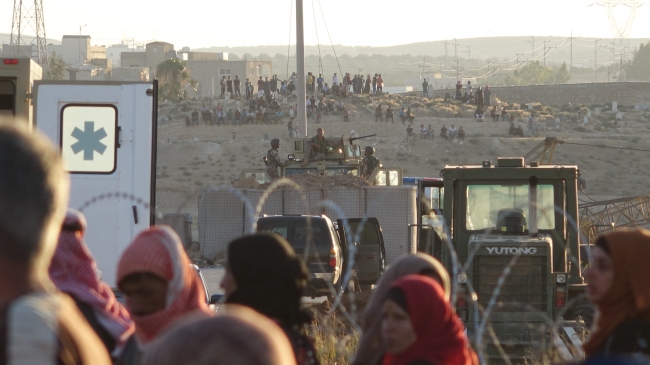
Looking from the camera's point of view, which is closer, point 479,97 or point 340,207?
point 340,207

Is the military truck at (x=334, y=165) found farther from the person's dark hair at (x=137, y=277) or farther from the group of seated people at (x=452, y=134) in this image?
the group of seated people at (x=452, y=134)

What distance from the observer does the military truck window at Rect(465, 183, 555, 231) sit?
11055 mm

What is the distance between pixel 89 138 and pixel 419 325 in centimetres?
522

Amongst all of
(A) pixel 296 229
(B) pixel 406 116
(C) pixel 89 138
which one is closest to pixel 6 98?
(C) pixel 89 138

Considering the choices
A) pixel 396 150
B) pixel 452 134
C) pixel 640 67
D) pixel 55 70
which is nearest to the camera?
pixel 396 150

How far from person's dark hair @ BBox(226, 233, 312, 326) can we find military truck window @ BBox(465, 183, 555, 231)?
7186 mm

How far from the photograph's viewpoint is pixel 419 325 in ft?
12.4

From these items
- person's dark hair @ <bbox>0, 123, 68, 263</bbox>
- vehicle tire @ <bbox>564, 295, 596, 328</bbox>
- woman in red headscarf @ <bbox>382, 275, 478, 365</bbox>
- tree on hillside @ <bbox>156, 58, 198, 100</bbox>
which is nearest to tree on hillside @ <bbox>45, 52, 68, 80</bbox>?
tree on hillside @ <bbox>156, 58, 198, 100</bbox>

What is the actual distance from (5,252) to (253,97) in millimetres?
58838

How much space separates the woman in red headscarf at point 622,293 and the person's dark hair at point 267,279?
3.74ft

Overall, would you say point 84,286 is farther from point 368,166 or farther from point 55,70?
point 55,70

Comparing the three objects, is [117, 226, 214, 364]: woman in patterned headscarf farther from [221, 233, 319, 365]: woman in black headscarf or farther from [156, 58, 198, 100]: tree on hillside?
[156, 58, 198, 100]: tree on hillside

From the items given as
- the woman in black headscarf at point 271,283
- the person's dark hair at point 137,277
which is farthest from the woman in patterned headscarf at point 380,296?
the person's dark hair at point 137,277

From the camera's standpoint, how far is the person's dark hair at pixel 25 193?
7.78 ft
